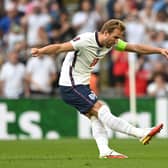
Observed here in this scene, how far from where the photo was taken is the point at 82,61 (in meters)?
11.9

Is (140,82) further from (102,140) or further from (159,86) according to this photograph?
(102,140)

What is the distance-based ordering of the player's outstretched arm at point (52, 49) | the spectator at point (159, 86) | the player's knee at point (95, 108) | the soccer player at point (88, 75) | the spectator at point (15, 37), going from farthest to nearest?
1. the spectator at point (15, 37)
2. the spectator at point (159, 86)
3. the player's knee at point (95, 108)
4. the soccer player at point (88, 75)
5. the player's outstretched arm at point (52, 49)

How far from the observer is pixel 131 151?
13.4 metres

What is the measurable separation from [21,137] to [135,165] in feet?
31.0

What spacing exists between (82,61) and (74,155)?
1.57 metres

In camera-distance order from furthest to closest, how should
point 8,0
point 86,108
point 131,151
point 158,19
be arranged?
point 8,0, point 158,19, point 131,151, point 86,108

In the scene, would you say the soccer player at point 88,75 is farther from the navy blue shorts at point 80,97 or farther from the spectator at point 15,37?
the spectator at point 15,37

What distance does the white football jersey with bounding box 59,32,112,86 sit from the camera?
11.7m

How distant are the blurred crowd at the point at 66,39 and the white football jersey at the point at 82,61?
7.69 meters

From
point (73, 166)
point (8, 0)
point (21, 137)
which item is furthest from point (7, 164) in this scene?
point (8, 0)

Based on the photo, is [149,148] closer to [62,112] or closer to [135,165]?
[135,165]

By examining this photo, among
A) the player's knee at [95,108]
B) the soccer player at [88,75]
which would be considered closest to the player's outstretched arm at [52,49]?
the soccer player at [88,75]

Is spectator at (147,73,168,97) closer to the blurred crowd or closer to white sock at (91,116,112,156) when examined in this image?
the blurred crowd

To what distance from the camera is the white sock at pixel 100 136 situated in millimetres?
11492
